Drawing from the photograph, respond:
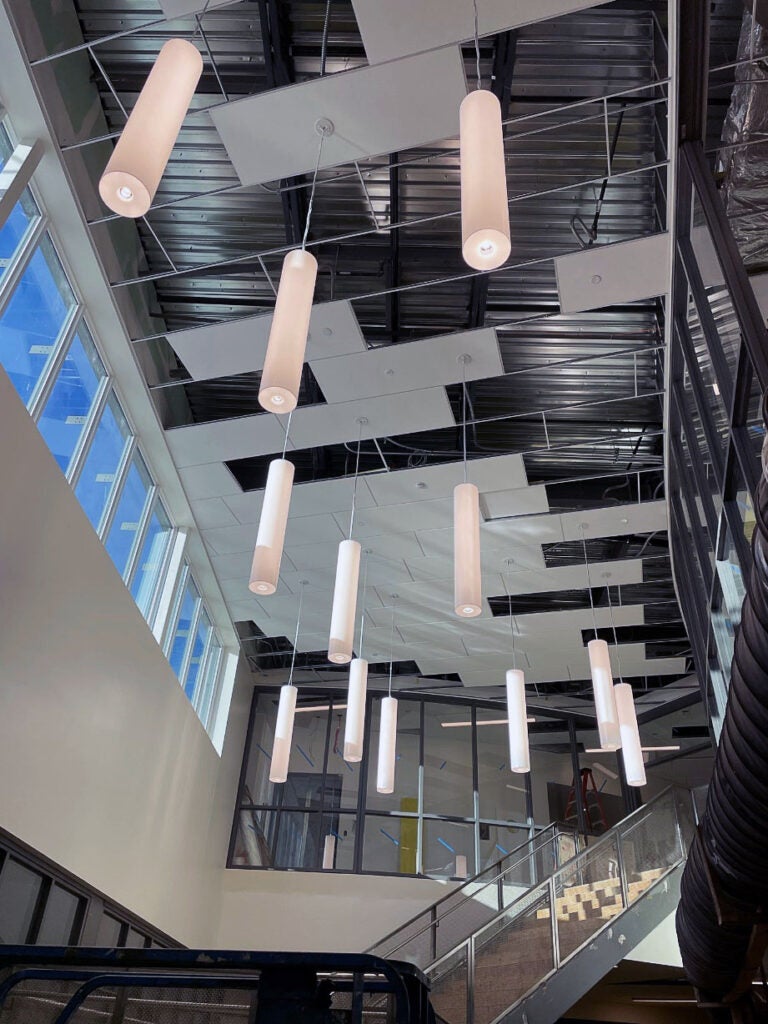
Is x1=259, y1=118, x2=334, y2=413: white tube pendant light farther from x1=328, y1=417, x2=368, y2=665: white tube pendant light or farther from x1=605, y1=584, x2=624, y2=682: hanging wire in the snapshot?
x1=605, y1=584, x2=624, y2=682: hanging wire

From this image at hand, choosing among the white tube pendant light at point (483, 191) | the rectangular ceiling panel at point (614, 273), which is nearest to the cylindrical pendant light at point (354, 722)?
the rectangular ceiling panel at point (614, 273)

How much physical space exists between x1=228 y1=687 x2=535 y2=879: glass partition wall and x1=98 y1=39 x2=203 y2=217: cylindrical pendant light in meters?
12.9

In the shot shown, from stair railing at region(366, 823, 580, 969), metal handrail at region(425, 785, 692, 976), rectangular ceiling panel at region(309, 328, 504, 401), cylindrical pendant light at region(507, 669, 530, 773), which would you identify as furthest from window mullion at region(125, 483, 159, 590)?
metal handrail at region(425, 785, 692, 976)

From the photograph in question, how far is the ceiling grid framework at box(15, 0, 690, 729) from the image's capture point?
655 cm

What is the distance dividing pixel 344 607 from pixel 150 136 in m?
4.51

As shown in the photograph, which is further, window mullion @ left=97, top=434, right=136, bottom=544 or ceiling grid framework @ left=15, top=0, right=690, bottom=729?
window mullion @ left=97, top=434, right=136, bottom=544

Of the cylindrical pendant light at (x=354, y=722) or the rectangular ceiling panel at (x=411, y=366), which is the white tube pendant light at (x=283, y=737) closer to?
the cylindrical pendant light at (x=354, y=722)

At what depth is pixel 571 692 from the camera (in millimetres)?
17078

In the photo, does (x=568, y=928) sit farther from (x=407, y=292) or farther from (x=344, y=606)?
(x=407, y=292)

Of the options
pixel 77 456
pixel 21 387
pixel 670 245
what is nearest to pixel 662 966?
pixel 670 245

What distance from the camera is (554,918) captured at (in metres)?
9.40

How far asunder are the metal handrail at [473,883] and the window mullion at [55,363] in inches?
300

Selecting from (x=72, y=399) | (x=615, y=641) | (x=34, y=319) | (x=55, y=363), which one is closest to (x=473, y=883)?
(x=615, y=641)

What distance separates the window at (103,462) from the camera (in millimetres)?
8398
